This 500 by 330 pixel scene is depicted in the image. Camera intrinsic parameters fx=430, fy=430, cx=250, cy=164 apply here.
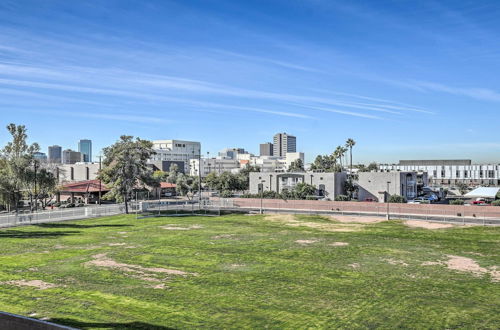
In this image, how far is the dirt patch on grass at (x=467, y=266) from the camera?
2561cm

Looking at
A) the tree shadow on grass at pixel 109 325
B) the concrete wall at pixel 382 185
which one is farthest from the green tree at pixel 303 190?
A: the tree shadow on grass at pixel 109 325

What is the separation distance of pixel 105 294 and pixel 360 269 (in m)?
15.1

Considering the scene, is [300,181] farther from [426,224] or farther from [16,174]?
[16,174]

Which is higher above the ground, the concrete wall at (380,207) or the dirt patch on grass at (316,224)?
the concrete wall at (380,207)

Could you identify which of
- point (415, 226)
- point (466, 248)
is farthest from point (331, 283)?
point (415, 226)

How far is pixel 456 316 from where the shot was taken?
1825cm

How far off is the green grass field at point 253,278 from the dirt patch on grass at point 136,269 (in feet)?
0.22

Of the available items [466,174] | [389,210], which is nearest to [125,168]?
[389,210]

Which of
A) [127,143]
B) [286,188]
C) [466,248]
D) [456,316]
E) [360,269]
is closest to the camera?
[456,316]

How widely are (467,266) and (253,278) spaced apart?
14.0m

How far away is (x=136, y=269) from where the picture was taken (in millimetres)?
26938

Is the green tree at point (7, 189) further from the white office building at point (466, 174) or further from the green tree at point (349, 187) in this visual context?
the white office building at point (466, 174)

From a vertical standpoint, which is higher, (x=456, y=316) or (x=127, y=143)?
(x=127, y=143)

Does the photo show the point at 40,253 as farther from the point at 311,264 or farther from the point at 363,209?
the point at 363,209
